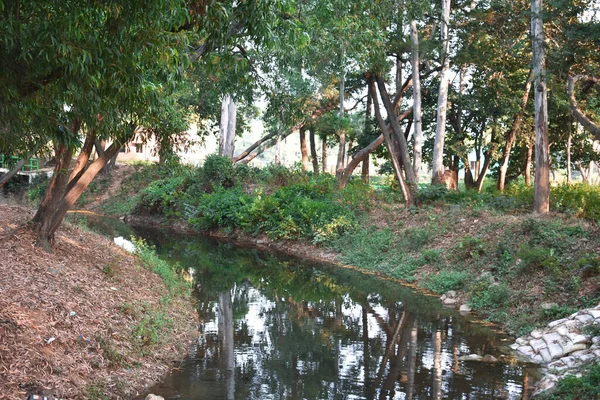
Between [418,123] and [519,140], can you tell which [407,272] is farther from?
[519,140]

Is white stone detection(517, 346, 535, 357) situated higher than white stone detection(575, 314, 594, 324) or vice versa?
white stone detection(575, 314, 594, 324)

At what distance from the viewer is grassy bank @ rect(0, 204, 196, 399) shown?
6941 mm

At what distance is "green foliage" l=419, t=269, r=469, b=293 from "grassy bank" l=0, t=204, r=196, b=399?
6666 millimetres

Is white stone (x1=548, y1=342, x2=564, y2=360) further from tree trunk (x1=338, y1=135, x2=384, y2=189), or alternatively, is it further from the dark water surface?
Answer: tree trunk (x1=338, y1=135, x2=384, y2=189)

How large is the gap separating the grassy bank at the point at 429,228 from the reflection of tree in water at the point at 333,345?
4.39 ft

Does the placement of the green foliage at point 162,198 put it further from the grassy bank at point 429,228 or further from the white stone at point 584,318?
the white stone at point 584,318

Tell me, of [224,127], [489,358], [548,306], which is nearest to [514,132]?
[224,127]

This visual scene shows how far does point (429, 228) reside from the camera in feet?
65.6

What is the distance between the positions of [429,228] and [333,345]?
9.94 meters

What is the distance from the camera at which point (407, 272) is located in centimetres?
1775

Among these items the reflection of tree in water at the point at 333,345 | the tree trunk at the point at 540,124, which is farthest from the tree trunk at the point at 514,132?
the reflection of tree in water at the point at 333,345

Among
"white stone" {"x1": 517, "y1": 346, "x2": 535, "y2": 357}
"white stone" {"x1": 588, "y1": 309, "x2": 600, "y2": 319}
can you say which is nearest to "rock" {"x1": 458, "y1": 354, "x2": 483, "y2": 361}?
"white stone" {"x1": 517, "y1": 346, "x2": 535, "y2": 357}

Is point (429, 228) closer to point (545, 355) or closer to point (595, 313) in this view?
point (595, 313)

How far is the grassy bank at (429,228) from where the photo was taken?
12992 mm
